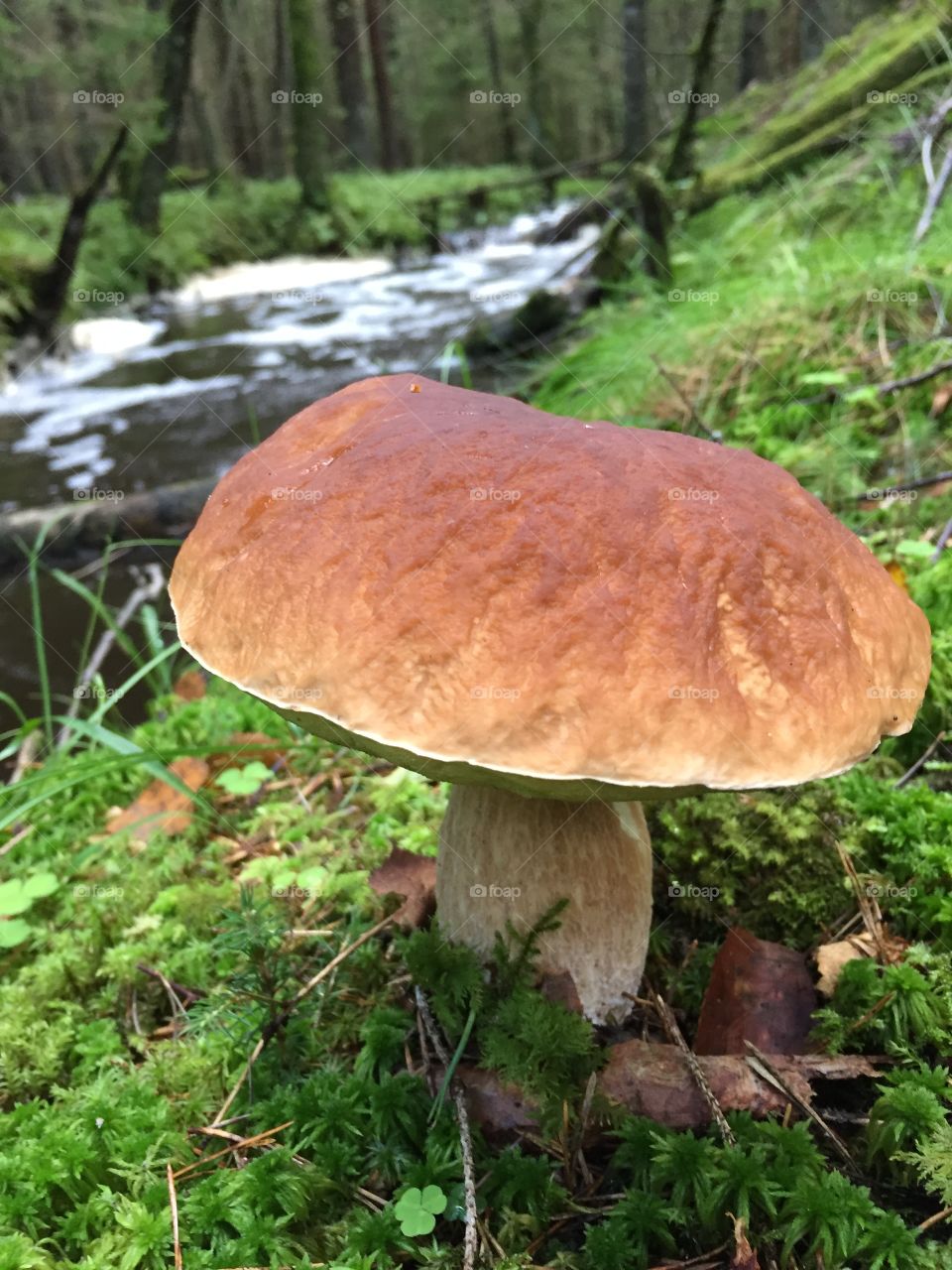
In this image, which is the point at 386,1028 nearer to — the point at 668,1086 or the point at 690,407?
the point at 668,1086

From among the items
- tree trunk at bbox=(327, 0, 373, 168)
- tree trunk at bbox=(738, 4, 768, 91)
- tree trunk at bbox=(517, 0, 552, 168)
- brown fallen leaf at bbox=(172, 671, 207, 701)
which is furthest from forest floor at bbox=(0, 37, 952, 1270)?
tree trunk at bbox=(517, 0, 552, 168)

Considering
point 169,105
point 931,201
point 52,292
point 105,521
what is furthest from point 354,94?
point 931,201

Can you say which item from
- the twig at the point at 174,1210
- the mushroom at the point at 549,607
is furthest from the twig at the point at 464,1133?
the mushroom at the point at 549,607

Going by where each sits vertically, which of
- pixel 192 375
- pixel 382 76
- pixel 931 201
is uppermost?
pixel 382 76

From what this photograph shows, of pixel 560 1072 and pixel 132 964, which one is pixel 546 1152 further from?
pixel 132 964

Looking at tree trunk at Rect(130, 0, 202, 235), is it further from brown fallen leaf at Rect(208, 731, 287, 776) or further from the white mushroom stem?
the white mushroom stem

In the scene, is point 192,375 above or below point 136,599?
above
